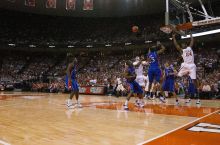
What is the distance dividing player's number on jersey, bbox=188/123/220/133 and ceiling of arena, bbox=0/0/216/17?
74.7ft

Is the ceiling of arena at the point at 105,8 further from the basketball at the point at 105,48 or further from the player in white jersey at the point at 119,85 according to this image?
the player in white jersey at the point at 119,85

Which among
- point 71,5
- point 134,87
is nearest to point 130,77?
point 134,87

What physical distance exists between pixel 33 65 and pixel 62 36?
552cm

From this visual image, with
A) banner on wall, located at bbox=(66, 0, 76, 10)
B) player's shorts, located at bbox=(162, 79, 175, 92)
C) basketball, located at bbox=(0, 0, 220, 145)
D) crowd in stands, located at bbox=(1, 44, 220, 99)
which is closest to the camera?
player's shorts, located at bbox=(162, 79, 175, 92)

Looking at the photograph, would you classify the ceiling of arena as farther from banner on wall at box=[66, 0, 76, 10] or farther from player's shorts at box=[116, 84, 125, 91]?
player's shorts at box=[116, 84, 125, 91]

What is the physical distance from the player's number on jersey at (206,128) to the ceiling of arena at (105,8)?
896 inches

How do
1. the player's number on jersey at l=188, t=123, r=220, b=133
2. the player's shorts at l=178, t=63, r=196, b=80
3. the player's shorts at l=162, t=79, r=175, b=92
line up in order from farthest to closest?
the player's shorts at l=162, t=79, r=175, b=92, the player's shorts at l=178, t=63, r=196, b=80, the player's number on jersey at l=188, t=123, r=220, b=133

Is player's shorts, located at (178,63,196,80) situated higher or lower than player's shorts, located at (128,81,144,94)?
higher

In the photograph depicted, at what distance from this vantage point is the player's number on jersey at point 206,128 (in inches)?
178

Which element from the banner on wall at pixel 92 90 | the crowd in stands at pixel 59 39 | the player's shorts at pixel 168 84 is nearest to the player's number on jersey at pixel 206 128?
the player's shorts at pixel 168 84

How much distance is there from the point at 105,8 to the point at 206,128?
1092 inches

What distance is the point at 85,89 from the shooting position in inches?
860

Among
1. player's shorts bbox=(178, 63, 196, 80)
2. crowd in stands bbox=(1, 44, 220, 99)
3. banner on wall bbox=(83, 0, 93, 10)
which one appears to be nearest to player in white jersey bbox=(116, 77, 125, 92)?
crowd in stands bbox=(1, 44, 220, 99)

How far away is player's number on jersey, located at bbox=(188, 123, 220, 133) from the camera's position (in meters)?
4.53
